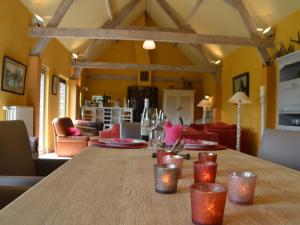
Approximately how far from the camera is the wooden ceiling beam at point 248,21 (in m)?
5.80

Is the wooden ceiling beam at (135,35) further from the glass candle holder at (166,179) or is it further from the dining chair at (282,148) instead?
the glass candle holder at (166,179)

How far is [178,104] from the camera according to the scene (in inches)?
444

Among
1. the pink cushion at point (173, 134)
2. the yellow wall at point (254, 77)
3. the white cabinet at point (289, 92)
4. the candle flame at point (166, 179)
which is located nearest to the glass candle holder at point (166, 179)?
the candle flame at point (166, 179)

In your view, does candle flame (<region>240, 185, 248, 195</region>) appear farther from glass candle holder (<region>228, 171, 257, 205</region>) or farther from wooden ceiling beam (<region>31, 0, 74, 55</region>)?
wooden ceiling beam (<region>31, 0, 74, 55</region>)

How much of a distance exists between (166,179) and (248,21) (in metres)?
5.68

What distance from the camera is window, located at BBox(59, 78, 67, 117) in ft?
27.8

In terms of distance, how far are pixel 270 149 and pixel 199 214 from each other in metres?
1.36

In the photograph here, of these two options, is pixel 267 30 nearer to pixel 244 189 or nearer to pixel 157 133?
pixel 157 133

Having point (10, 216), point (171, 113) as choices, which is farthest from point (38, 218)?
point (171, 113)

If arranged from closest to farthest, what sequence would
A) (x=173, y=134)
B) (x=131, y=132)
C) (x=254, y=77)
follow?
1. (x=173, y=134)
2. (x=131, y=132)
3. (x=254, y=77)

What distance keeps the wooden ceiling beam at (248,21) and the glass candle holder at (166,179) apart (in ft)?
18.4

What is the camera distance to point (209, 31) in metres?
8.19

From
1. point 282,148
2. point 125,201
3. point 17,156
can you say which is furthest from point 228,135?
point 125,201

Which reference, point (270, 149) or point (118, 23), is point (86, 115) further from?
point (270, 149)
